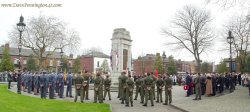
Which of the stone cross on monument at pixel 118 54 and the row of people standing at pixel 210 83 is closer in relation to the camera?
the row of people standing at pixel 210 83

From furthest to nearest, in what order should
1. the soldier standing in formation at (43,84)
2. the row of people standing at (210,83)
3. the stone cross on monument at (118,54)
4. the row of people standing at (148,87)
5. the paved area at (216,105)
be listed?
the stone cross on monument at (118,54) < the row of people standing at (210,83) < the soldier standing in formation at (43,84) < the row of people standing at (148,87) < the paved area at (216,105)

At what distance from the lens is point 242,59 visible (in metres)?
55.4

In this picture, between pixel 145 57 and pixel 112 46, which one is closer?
pixel 112 46

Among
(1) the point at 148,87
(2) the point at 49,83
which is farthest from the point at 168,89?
(2) the point at 49,83

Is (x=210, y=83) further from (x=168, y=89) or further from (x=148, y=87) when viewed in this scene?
(x=148, y=87)

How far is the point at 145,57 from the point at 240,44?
72.5m

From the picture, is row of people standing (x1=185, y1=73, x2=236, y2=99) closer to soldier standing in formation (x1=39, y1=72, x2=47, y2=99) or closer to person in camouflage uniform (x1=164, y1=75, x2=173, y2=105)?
person in camouflage uniform (x1=164, y1=75, x2=173, y2=105)

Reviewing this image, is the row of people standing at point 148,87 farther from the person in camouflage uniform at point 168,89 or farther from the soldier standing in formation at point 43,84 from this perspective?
the soldier standing in formation at point 43,84

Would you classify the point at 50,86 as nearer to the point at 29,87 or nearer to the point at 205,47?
the point at 29,87

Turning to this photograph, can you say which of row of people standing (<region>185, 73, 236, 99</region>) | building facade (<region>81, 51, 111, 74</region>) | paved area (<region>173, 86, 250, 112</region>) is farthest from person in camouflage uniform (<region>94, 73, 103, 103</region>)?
building facade (<region>81, 51, 111, 74</region>)

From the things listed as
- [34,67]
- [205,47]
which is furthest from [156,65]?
[205,47]

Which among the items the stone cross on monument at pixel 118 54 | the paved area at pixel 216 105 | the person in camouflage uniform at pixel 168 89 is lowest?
the paved area at pixel 216 105

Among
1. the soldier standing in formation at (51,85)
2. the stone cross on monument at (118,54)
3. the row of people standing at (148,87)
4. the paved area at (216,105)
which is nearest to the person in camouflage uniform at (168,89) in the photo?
the row of people standing at (148,87)

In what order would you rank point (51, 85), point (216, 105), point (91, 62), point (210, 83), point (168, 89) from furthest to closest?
point (91, 62), point (210, 83), point (51, 85), point (168, 89), point (216, 105)
